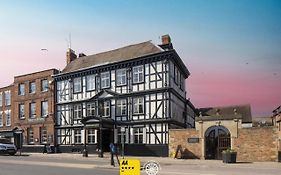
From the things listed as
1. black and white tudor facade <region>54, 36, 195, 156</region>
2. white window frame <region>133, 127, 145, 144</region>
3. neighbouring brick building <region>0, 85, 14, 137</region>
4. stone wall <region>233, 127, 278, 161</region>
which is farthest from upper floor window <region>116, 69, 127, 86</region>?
neighbouring brick building <region>0, 85, 14, 137</region>

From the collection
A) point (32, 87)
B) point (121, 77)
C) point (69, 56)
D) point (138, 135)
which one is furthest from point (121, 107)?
point (32, 87)

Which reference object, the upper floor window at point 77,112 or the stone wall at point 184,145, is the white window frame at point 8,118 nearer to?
the upper floor window at point 77,112

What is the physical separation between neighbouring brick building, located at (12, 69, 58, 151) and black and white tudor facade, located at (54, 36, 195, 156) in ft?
4.55

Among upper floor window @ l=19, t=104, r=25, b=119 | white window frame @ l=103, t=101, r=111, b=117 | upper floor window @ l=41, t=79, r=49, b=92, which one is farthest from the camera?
upper floor window @ l=19, t=104, r=25, b=119

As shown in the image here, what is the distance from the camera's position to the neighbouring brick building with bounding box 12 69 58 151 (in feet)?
146

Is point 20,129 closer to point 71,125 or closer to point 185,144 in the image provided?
point 71,125

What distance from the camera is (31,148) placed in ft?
149

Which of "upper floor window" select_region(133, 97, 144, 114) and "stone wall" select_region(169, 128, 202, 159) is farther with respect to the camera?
"upper floor window" select_region(133, 97, 144, 114)

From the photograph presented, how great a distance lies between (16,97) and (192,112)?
2298cm

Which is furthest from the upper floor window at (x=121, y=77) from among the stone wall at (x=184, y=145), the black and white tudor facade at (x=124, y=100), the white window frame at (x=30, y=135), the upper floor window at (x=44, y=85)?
the white window frame at (x=30, y=135)

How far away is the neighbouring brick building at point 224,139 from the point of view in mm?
28478

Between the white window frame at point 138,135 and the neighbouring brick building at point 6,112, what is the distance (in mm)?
20594

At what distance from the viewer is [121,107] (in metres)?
37.9

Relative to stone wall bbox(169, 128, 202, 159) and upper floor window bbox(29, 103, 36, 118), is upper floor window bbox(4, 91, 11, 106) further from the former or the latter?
stone wall bbox(169, 128, 202, 159)
